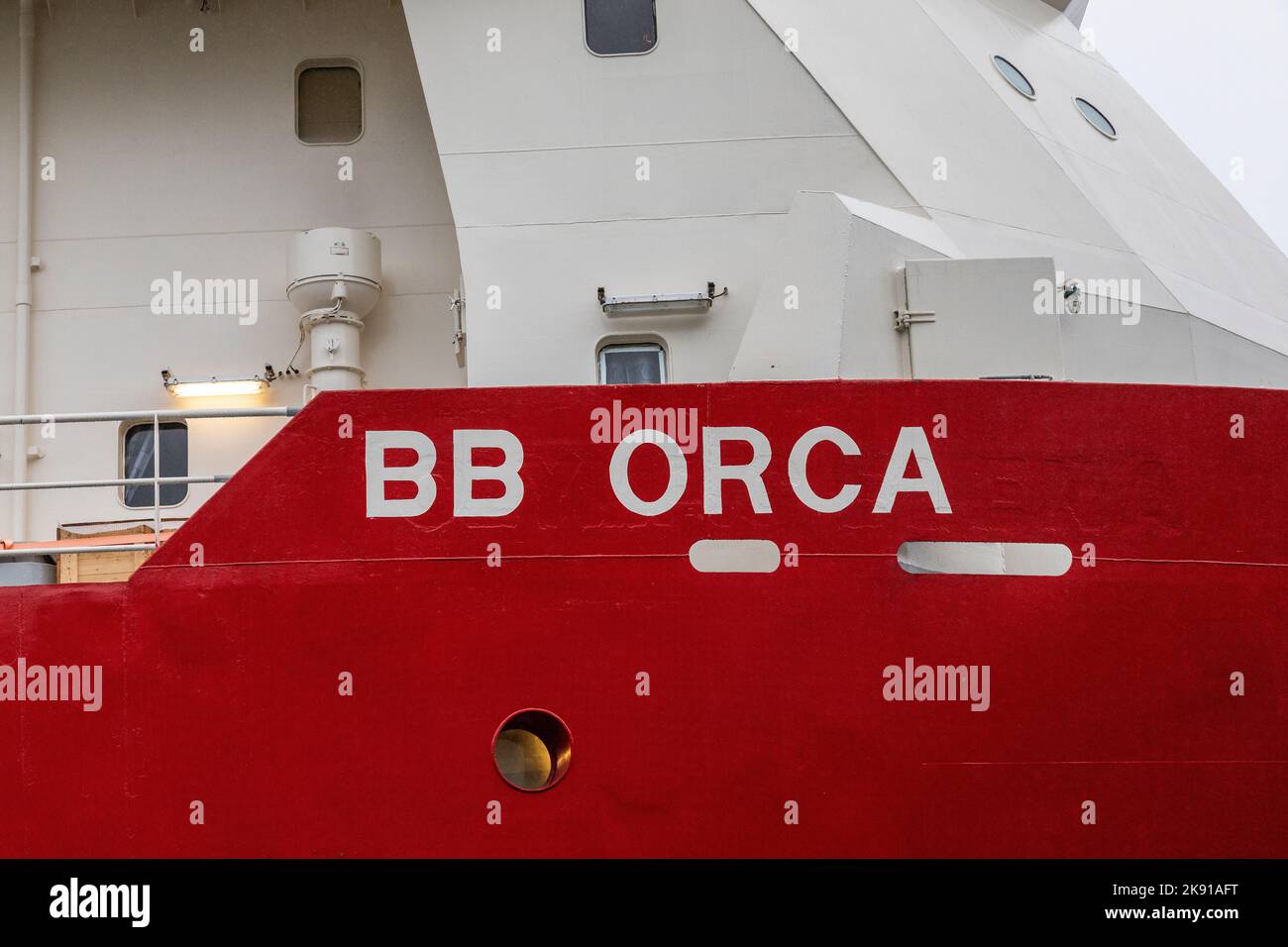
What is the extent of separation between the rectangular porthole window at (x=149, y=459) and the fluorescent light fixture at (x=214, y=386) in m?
0.24

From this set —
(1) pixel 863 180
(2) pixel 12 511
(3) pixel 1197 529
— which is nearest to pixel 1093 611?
(3) pixel 1197 529

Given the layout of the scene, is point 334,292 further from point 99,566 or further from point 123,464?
point 99,566

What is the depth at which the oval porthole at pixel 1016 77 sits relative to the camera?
749 cm

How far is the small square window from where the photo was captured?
6562mm

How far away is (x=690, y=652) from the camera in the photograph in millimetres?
5176

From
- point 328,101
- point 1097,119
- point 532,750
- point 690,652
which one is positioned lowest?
point 532,750

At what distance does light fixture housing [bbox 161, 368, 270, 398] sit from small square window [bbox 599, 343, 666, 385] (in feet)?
7.71

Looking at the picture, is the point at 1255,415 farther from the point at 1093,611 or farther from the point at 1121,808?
the point at 1121,808

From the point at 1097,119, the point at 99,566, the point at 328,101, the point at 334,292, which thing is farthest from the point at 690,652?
the point at 1097,119

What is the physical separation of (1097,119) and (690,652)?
493 centimetres

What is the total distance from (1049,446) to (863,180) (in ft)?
6.63

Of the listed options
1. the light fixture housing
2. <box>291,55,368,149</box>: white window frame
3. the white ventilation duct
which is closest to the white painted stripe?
the white ventilation duct

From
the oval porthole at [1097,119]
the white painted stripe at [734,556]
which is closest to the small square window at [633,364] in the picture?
the white painted stripe at [734,556]
